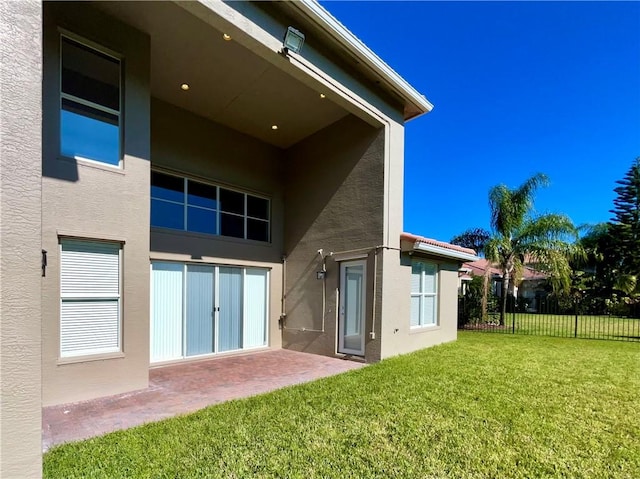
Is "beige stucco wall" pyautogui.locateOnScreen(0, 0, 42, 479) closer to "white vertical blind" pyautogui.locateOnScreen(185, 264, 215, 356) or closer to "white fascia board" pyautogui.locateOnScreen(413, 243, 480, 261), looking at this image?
"white vertical blind" pyautogui.locateOnScreen(185, 264, 215, 356)

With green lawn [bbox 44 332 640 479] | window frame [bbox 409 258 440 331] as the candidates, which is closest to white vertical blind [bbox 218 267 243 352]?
green lawn [bbox 44 332 640 479]

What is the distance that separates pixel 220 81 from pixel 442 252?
773 cm

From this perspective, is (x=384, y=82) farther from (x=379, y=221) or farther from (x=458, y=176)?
(x=458, y=176)

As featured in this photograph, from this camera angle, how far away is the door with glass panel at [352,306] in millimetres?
9548

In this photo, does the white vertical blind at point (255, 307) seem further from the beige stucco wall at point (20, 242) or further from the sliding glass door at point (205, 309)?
the beige stucco wall at point (20, 242)

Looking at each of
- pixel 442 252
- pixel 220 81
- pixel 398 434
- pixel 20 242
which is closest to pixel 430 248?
pixel 442 252

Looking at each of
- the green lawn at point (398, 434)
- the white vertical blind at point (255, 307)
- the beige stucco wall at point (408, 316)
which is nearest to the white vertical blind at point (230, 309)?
the white vertical blind at point (255, 307)

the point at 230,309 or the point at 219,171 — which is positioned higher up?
the point at 219,171

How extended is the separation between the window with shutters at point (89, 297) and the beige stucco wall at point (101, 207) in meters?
0.14

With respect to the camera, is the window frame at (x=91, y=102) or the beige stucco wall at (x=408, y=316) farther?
the beige stucco wall at (x=408, y=316)

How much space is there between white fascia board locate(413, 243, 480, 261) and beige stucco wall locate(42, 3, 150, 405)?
21.9ft

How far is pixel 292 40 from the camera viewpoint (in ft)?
22.6

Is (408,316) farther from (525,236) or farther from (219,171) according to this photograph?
(525,236)

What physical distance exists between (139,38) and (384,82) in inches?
221
